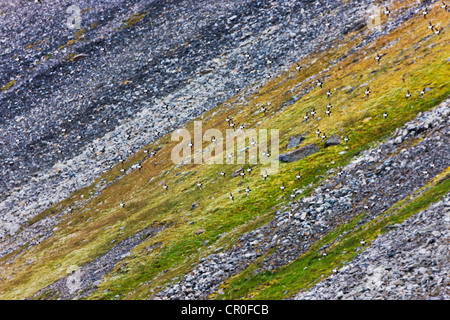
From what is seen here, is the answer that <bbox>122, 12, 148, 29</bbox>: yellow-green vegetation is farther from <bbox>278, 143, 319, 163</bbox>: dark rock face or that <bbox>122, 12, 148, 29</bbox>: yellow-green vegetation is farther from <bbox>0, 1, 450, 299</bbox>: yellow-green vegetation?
<bbox>278, 143, 319, 163</bbox>: dark rock face

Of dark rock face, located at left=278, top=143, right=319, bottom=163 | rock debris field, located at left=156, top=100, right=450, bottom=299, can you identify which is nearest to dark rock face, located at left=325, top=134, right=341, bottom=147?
dark rock face, located at left=278, top=143, right=319, bottom=163

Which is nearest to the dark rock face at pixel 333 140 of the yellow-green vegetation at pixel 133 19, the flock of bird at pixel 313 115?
the flock of bird at pixel 313 115

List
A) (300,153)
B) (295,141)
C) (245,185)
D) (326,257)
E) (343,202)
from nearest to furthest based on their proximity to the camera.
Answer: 1. (326,257)
2. (343,202)
3. (245,185)
4. (300,153)
5. (295,141)

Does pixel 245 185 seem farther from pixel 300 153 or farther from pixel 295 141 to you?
pixel 295 141

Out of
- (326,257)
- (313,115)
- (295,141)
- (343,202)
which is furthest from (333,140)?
(326,257)

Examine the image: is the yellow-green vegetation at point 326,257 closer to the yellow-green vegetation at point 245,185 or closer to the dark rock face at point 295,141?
Answer: the yellow-green vegetation at point 245,185

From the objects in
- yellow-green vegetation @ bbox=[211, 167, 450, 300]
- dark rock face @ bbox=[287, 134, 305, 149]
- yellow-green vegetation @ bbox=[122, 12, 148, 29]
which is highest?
yellow-green vegetation @ bbox=[122, 12, 148, 29]
